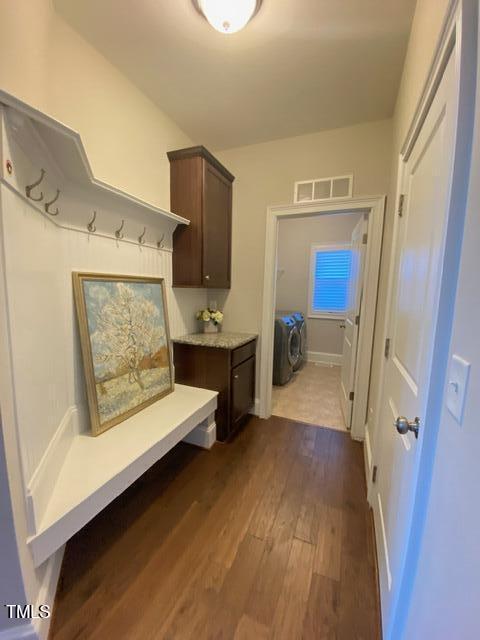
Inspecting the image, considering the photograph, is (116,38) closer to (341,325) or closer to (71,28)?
(71,28)

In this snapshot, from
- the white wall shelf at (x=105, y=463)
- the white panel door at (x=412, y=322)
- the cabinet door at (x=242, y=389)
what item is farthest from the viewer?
the cabinet door at (x=242, y=389)

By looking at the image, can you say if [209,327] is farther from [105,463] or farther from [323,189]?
[323,189]

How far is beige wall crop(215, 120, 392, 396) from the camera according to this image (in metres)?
2.12

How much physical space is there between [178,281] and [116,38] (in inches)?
59.5

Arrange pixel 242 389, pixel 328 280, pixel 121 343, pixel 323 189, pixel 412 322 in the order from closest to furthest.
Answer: pixel 412 322 → pixel 121 343 → pixel 323 189 → pixel 242 389 → pixel 328 280

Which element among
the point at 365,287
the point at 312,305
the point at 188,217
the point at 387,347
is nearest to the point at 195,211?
the point at 188,217

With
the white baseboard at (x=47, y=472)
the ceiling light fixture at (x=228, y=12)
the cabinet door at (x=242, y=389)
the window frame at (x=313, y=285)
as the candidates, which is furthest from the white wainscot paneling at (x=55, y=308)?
the window frame at (x=313, y=285)

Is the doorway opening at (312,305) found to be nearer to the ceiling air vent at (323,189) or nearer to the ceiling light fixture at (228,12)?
the ceiling air vent at (323,189)

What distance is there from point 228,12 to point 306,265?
3.98 metres

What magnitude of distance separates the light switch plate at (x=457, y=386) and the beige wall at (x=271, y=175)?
205 centimetres

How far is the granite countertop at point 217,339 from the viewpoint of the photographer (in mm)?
2170

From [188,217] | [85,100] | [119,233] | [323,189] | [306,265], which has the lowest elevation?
[119,233]

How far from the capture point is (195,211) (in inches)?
85.4

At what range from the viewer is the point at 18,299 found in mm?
869
